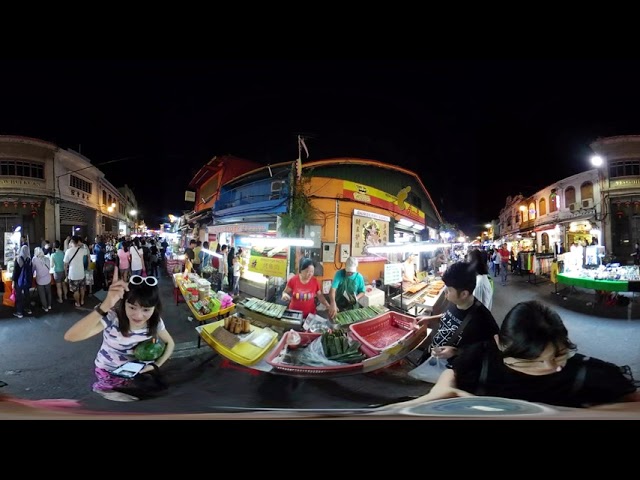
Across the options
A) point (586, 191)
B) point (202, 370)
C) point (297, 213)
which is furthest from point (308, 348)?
point (586, 191)

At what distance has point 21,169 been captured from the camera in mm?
1351

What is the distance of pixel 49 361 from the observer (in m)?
1.15

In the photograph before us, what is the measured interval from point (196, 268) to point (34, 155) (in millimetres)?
1163

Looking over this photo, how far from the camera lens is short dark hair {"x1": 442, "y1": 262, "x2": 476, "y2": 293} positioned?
3.98ft

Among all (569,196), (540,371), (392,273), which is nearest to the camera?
(540,371)

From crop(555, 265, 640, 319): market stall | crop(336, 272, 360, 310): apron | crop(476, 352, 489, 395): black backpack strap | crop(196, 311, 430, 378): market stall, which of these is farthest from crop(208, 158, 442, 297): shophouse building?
crop(555, 265, 640, 319): market stall

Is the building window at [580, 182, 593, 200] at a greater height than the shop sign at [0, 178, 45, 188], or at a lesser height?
lesser

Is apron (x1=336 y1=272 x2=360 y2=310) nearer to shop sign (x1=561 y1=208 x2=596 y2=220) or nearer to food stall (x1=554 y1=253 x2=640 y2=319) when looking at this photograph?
food stall (x1=554 y1=253 x2=640 y2=319)

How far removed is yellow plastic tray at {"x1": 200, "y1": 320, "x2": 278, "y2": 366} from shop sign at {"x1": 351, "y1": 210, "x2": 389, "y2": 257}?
0.86 m

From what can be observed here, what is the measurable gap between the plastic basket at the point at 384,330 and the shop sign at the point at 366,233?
52cm

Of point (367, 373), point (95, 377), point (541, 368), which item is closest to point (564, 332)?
point (541, 368)

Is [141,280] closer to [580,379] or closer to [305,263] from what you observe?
[305,263]

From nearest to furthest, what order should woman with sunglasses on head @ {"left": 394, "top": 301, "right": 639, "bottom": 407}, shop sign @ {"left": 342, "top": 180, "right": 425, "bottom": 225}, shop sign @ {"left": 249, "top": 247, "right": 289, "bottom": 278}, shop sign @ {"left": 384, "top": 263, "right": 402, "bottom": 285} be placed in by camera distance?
woman with sunglasses on head @ {"left": 394, "top": 301, "right": 639, "bottom": 407} → shop sign @ {"left": 249, "top": 247, "right": 289, "bottom": 278} → shop sign @ {"left": 342, "top": 180, "right": 425, "bottom": 225} → shop sign @ {"left": 384, "top": 263, "right": 402, "bottom": 285}

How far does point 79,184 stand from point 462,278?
238 cm
